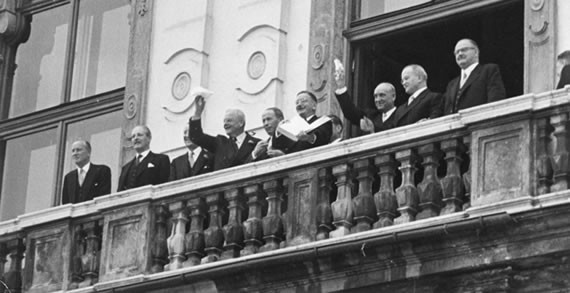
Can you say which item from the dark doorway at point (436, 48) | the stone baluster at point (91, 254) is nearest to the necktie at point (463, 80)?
the dark doorway at point (436, 48)

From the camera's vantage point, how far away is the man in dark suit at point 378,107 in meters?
19.0

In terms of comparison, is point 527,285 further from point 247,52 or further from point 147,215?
point 247,52

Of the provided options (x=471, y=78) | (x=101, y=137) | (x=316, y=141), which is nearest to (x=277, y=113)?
(x=316, y=141)

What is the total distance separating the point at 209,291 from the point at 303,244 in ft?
3.60

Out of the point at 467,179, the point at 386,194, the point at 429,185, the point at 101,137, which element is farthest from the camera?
the point at 101,137

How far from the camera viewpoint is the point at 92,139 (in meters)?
23.7

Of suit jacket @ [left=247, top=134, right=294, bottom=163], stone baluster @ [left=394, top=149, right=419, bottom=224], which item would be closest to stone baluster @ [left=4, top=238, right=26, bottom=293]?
suit jacket @ [left=247, top=134, right=294, bottom=163]

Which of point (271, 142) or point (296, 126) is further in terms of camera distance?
point (271, 142)

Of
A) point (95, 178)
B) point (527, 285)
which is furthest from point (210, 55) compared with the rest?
point (527, 285)

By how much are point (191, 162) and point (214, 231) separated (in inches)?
57.3

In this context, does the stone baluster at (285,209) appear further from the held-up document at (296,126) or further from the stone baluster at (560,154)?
the stone baluster at (560,154)

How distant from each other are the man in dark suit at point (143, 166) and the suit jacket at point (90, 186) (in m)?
0.37

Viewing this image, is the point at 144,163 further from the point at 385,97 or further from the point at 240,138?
the point at 385,97

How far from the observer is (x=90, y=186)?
21.3 m
